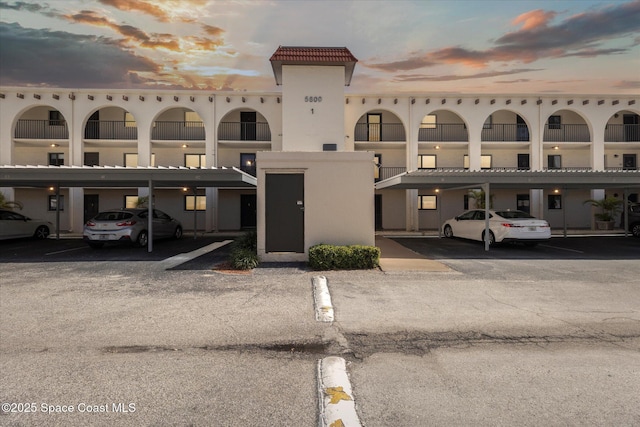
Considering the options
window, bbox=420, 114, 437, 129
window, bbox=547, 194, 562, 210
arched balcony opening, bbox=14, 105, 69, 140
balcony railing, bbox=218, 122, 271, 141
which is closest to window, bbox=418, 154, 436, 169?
window, bbox=420, 114, 437, 129

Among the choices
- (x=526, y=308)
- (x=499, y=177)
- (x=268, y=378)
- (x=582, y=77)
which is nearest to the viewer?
(x=268, y=378)

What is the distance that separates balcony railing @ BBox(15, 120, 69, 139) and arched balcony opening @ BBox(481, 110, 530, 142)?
26.6 m

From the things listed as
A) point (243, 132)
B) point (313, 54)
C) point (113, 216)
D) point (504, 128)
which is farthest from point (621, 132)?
point (113, 216)

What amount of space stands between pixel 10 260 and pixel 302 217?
352 inches

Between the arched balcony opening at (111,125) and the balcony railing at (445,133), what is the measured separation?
18.3 m

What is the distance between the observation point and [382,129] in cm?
2242

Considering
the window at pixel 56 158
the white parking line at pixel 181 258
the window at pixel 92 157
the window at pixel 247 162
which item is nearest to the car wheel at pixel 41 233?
the window at pixel 92 157

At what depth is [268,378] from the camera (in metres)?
3.50

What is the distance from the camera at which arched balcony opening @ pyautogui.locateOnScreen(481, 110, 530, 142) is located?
22.7m

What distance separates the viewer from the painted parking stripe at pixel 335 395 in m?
2.77

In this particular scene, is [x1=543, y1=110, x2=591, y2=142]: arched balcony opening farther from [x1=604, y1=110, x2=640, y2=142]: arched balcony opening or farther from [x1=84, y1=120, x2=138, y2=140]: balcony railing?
[x1=84, y1=120, x2=138, y2=140]: balcony railing

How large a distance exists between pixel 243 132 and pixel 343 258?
15648 mm

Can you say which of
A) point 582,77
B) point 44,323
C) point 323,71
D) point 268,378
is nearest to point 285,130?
point 323,71

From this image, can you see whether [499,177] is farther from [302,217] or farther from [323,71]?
[323,71]
